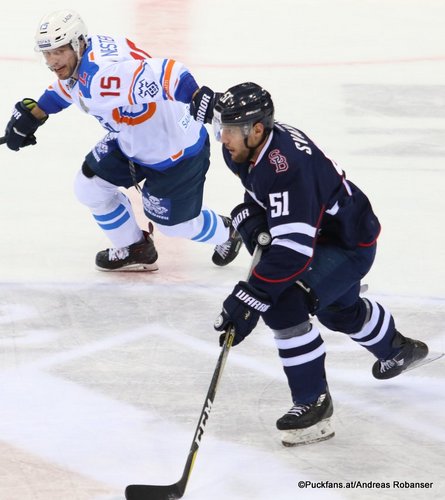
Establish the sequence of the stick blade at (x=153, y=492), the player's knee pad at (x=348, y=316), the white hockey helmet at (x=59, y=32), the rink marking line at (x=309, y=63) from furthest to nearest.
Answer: the rink marking line at (x=309, y=63)
the white hockey helmet at (x=59, y=32)
the player's knee pad at (x=348, y=316)
the stick blade at (x=153, y=492)

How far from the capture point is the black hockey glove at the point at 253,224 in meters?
3.18

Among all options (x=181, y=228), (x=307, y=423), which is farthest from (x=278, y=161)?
(x=181, y=228)

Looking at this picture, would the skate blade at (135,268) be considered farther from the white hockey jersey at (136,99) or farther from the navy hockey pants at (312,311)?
the navy hockey pants at (312,311)

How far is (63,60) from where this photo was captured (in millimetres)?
3998

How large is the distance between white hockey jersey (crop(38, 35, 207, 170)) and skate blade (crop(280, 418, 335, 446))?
1244mm

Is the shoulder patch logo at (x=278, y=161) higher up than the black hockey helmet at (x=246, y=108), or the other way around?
the black hockey helmet at (x=246, y=108)

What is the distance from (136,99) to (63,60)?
11.0 inches

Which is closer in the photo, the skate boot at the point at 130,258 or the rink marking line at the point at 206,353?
the rink marking line at the point at 206,353

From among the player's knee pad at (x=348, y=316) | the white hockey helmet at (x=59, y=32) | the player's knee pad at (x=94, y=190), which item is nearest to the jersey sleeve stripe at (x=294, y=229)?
the player's knee pad at (x=348, y=316)

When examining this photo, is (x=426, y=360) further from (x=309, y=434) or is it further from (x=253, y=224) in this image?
(x=253, y=224)

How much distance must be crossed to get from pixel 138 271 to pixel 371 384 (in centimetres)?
123

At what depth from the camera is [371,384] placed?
11.8 feet

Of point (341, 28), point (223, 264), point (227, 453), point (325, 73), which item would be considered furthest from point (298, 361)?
point (341, 28)

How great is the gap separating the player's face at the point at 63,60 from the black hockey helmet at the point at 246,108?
41.8 inches
